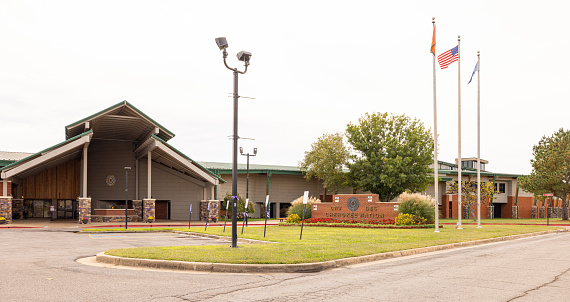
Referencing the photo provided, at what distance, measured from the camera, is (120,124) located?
128ft

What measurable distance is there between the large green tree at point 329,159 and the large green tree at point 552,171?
66.0 feet

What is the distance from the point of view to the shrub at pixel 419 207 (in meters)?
30.8

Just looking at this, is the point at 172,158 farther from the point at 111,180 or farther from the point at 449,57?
the point at 449,57

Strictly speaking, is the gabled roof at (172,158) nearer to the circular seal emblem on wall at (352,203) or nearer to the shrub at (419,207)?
the circular seal emblem on wall at (352,203)

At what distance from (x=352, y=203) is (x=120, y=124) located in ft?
65.0

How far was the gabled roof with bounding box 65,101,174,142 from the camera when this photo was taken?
3531 cm

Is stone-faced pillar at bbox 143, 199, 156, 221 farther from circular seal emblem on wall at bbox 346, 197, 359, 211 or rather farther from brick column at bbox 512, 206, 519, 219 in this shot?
brick column at bbox 512, 206, 519, 219

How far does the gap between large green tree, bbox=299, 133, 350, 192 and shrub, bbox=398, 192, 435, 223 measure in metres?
18.2

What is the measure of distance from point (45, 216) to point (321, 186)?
1182 inches

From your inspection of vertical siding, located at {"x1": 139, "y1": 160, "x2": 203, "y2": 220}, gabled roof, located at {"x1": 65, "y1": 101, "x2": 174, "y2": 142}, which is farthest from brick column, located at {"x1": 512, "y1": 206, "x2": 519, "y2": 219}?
gabled roof, located at {"x1": 65, "y1": 101, "x2": 174, "y2": 142}

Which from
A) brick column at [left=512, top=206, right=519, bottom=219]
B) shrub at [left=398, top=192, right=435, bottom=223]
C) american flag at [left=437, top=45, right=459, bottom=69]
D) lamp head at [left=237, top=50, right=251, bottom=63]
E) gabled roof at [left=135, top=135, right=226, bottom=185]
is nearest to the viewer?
lamp head at [left=237, top=50, right=251, bottom=63]

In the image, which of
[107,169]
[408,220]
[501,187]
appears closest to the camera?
[408,220]

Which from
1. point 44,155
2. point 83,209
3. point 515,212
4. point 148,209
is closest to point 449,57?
point 148,209

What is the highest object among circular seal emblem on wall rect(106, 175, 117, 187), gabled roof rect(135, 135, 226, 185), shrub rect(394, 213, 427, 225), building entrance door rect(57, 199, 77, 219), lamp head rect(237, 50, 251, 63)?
lamp head rect(237, 50, 251, 63)
